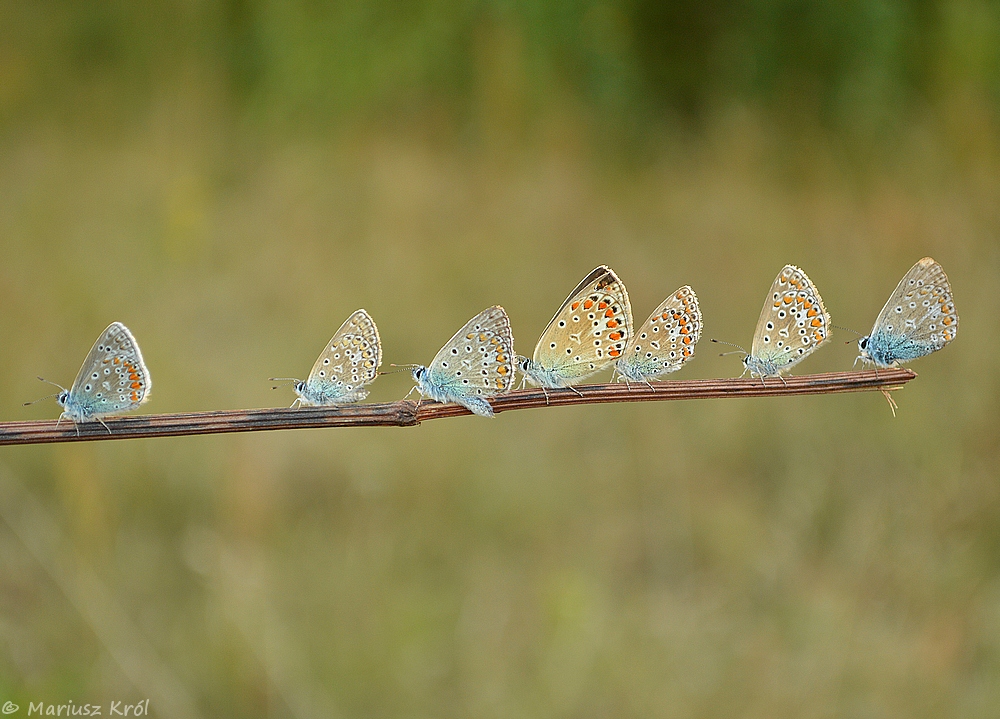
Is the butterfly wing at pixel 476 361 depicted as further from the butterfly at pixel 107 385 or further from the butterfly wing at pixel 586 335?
the butterfly at pixel 107 385

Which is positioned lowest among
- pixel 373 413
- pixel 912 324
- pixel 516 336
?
pixel 373 413

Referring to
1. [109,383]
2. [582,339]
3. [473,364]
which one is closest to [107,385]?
[109,383]

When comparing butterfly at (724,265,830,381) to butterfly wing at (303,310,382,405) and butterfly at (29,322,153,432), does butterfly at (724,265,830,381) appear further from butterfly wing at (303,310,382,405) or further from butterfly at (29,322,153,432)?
butterfly at (29,322,153,432)

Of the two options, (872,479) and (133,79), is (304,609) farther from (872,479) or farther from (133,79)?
(133,79)

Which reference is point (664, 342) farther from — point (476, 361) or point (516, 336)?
point (516, 336)

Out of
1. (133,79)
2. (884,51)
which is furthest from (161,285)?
(884,51)

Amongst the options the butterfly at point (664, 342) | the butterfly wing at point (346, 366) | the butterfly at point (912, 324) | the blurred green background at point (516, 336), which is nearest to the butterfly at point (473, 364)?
the butterfly wing at point (346, 366)

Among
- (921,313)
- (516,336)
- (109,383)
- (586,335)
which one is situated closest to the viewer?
(109,383)
